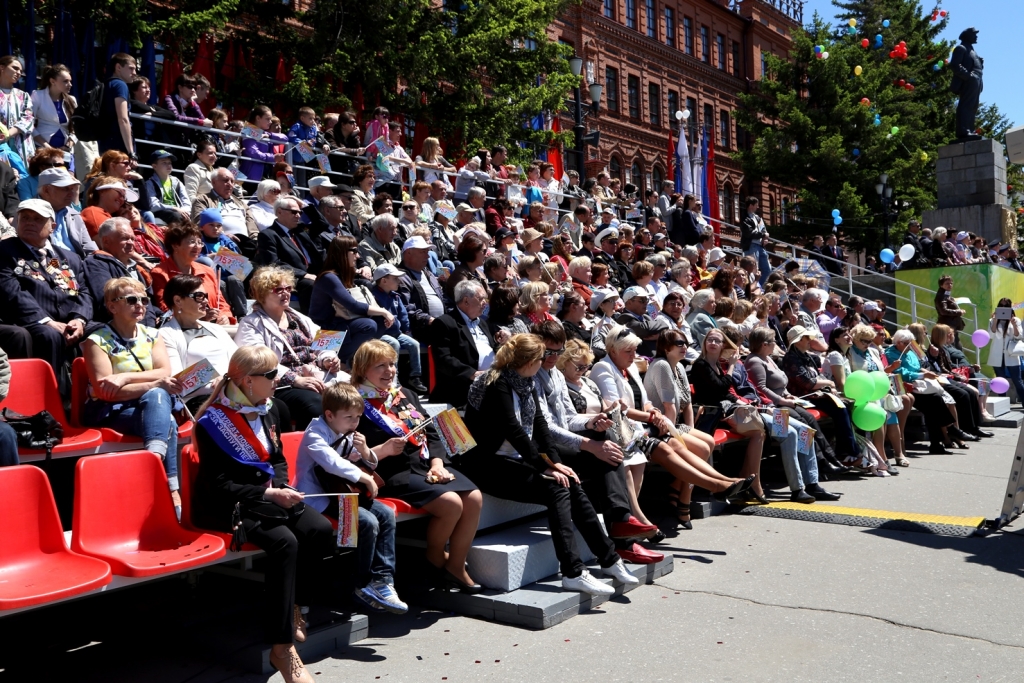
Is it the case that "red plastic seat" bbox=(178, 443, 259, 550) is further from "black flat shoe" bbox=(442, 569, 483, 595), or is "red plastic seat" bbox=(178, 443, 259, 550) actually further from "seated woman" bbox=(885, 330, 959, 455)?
"seated woman" bbox=(885, 330, 959, 455)

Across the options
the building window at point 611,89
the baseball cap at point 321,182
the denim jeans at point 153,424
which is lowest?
the denim jeans at point 153,424

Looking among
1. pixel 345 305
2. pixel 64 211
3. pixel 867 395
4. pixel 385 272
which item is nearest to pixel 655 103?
pixel 867 395

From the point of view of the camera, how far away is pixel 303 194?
13.4 metres

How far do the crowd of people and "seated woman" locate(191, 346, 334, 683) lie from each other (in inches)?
0.4

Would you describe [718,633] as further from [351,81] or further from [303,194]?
[351,81]

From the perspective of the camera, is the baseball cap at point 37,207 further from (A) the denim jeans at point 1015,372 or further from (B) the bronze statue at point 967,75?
(B) the bronze statue at point 967,75

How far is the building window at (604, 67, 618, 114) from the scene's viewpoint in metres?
40.1

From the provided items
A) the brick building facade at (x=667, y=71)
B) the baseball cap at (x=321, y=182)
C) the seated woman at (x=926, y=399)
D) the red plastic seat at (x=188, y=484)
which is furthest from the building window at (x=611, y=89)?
the red plastic seat at (x=188, y=484)

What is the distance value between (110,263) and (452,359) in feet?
8.56

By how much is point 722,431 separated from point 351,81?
14037 millimetres

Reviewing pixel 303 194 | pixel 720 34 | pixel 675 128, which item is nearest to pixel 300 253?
pixel 303 194

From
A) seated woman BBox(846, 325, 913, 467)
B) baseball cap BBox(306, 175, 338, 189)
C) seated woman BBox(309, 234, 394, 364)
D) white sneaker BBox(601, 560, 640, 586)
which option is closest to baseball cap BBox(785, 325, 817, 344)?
seated woman BBox(846, 325, 913, 467)

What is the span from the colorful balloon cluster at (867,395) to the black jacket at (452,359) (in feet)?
16.5

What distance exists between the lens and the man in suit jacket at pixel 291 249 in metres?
8.38
